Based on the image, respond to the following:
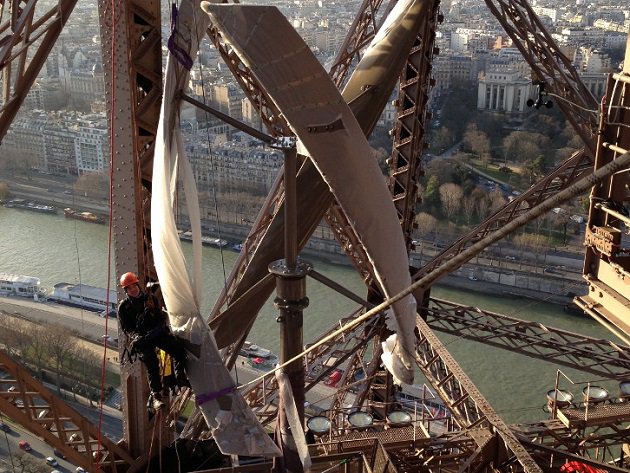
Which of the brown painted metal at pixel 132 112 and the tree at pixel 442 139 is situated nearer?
the brown painted metal at pixel 132 112

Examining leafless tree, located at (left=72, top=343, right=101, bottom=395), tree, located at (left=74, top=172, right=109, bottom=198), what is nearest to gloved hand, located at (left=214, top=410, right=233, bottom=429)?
leafless tree, located at (left=72, top=343, right=101, bottom=395)

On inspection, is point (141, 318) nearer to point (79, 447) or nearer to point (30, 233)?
point (79, 447)

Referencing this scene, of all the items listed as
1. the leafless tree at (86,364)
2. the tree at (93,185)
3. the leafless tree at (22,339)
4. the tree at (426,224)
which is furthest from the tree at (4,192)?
the tree at (426,224)

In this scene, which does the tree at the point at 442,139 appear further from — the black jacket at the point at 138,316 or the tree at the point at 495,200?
the black jacket at the point at 138,316

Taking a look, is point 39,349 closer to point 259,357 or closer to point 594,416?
point 259,357

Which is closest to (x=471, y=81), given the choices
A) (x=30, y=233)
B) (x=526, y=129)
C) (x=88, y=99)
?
(x=526, y=129)

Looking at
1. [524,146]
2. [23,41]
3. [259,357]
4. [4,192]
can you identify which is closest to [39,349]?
[259,357]

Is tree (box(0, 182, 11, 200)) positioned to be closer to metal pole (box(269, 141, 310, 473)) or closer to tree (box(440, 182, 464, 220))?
tree (box(440, 182, 464, 220))
